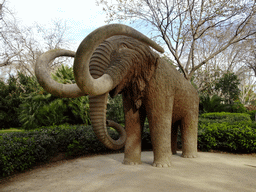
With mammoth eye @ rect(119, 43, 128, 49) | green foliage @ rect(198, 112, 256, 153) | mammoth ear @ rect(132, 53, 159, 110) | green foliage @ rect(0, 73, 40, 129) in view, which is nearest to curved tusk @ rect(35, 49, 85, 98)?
mammoth eye @ rect(119, 43, 128, 49)

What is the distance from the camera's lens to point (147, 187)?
2.64 m

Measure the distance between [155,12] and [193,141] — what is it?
26.4 ft

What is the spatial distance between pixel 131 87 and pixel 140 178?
1.39m

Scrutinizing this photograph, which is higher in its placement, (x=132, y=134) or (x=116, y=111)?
(x=116, y=111)

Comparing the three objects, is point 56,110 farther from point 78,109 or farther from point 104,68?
point 104,68

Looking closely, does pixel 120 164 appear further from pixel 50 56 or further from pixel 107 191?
pixel 50 56

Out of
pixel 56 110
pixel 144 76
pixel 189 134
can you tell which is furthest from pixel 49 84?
pixel 56 110

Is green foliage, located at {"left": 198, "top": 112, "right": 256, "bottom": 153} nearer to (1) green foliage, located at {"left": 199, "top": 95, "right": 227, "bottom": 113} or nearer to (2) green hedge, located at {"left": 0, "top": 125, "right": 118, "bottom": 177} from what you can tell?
(2) green hedge, located at {"left": 0, "top": 125, "right": 118, "bottom": 177}

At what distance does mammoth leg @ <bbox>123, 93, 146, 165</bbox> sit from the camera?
3.78 m

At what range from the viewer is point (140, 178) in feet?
9.70

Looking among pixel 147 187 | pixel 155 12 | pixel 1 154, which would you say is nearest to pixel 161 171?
pixel 147 187

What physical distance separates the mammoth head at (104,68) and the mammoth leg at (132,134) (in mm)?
199

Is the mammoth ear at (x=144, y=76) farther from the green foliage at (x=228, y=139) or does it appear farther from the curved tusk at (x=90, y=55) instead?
the green foliage at (x=228, y=139)

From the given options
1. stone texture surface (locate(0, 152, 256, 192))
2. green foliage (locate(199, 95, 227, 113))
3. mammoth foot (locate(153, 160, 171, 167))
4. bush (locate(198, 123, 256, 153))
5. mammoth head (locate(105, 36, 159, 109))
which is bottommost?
stone texture surface (locate(0, 152, 256, 192))
